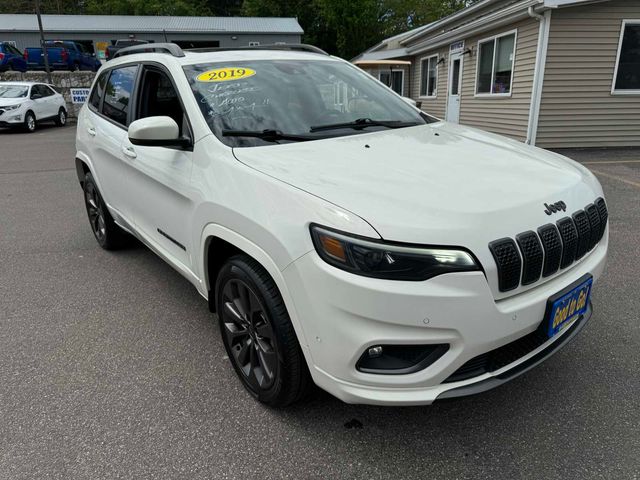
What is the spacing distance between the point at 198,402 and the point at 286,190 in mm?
1293

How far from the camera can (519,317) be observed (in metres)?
1.97

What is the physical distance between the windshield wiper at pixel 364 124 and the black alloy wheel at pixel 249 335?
3.40ft

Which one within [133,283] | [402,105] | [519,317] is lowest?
[133,283]

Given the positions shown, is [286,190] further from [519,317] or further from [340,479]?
[340,479]

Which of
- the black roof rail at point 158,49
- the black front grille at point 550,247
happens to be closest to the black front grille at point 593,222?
the black front grille at point 550,247

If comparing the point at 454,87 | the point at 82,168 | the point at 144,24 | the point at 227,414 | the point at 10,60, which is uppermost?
the point at 144,24

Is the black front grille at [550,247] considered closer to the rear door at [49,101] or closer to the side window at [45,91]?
the rear door at [49,101]

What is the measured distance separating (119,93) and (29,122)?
15704 millimetres

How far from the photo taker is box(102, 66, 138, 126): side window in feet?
12.5

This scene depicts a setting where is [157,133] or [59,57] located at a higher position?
[59,57]

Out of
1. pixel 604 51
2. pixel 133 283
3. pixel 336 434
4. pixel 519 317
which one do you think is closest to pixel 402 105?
pixel 519 317

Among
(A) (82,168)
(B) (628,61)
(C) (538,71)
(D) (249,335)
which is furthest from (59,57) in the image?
(D) (249,335)

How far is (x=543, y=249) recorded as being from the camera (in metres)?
2.04

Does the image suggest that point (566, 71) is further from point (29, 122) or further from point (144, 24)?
point (144, 24)
